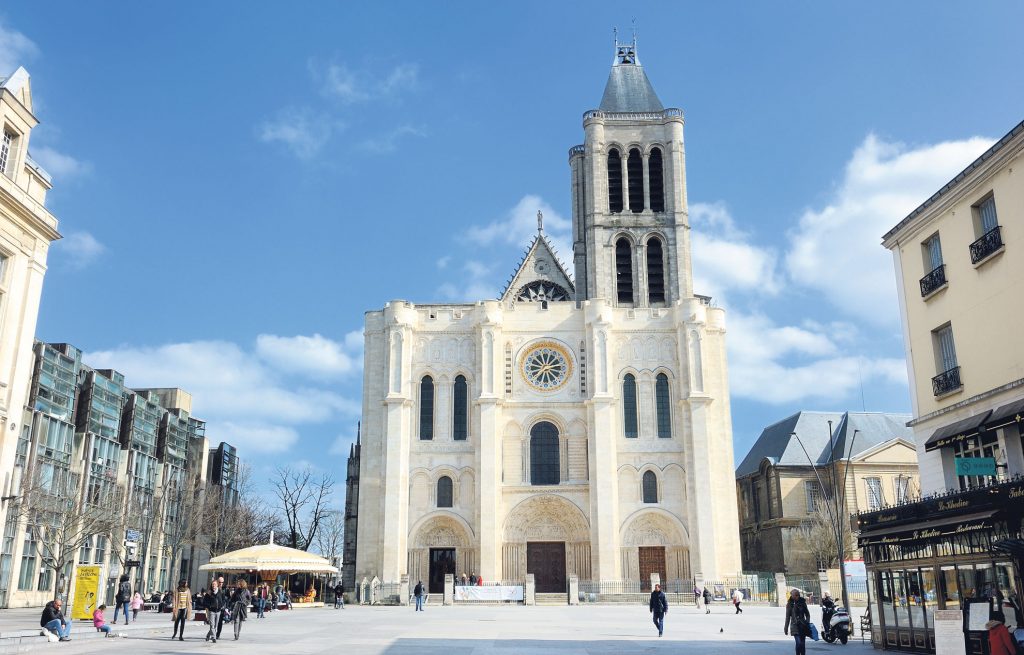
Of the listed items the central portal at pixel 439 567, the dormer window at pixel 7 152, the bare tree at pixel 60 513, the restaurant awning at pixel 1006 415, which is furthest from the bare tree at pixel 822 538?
the dormer window at pixel 7 152

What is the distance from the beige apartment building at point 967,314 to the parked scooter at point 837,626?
11.5 feet

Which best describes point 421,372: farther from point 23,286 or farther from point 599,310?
point 23,286

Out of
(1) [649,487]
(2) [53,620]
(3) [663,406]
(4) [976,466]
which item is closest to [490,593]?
(1) [649,487]

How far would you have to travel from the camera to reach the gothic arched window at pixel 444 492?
4753 cm

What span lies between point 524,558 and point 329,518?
5285 centimetres

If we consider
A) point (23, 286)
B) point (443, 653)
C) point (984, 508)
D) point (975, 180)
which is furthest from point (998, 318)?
point (23, 286)

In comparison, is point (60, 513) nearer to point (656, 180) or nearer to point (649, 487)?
point (649, 487)

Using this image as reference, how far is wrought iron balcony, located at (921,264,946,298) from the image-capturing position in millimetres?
19441

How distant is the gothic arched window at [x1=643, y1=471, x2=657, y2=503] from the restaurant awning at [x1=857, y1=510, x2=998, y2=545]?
2882cm

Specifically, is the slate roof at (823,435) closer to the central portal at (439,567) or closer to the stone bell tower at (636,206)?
the stone bell tower at (636,206)

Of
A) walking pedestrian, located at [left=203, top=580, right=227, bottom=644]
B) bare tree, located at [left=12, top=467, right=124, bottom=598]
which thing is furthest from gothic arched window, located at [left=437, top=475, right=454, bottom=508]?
walking pedestrian, located at [left=203, top=580, right=227, bottom=644]

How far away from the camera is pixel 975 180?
18.4 metres

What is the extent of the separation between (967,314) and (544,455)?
31.9 m

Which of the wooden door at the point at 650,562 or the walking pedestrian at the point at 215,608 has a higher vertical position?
the wooden door at the point at 650,562
